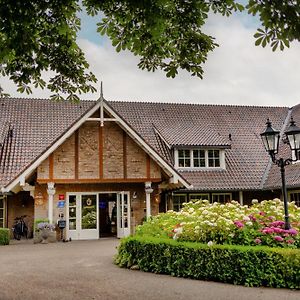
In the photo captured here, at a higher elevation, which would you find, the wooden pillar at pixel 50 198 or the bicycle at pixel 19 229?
the wooden pillar at pixel 50 198

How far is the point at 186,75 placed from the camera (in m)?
8.73

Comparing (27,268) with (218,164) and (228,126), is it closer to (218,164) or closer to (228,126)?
(218,164)

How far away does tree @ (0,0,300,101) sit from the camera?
7230 millimetres

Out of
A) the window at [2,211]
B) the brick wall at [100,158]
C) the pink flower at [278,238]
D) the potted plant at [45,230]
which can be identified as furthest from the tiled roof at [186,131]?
the pink flower at [278,238]

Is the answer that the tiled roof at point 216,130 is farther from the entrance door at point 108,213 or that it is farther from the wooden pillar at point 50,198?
the wooden pillar at point 50,198

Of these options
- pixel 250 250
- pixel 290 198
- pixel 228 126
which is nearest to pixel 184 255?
pixel 250 250

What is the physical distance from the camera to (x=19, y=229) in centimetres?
2008

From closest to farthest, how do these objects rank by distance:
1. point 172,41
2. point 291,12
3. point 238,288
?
point 291,12, point 172,41, point 238,288

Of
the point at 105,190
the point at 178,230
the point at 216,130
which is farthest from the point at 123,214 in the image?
the point at 178,230

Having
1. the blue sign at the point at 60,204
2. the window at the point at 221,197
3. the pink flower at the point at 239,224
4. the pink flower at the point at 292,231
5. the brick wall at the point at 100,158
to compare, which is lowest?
the pink flower at the point at 292,231

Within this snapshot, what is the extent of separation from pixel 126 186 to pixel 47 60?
12735 millimetres

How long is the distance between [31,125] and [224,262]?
16172mm

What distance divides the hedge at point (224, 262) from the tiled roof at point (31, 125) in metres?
10.7

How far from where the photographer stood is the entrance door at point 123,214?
20.4 metres
